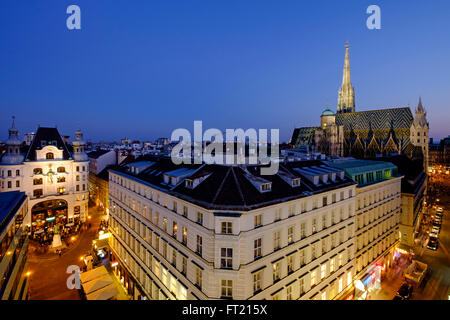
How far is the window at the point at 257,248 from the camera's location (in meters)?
21.8

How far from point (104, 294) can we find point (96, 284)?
2.15 m

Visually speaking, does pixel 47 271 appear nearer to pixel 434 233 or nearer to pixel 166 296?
pixel 166 296

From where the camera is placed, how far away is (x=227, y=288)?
21.2m

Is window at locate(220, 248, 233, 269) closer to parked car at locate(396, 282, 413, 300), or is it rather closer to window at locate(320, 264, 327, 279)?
window at locate(320, 264, 327, 279)

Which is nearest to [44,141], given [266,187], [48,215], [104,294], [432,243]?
[48,215]

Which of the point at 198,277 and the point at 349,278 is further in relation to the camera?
the point at 349,278

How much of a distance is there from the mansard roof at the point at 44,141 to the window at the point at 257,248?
60.3 meters

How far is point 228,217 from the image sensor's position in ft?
67.3

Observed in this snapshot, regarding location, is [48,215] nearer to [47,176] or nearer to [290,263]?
[47,176]

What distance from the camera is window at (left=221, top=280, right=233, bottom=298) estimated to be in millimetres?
21188

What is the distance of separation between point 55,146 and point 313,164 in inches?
2426

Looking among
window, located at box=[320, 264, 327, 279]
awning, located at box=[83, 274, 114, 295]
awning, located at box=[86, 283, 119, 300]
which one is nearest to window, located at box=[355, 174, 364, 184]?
window, located at box=[320, 264, 327, 279]

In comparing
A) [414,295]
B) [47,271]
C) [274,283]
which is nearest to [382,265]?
[414,295]

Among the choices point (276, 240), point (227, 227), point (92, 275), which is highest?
point (227, 227)
